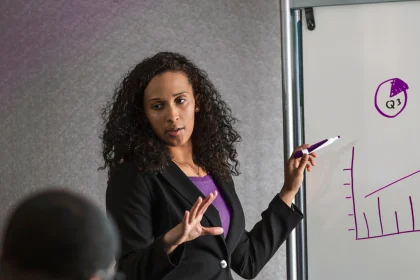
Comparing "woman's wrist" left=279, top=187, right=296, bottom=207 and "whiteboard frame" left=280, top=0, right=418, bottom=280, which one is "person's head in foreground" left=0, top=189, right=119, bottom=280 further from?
"whiteboard frame" left=280, top=0, right=418, bottom=280

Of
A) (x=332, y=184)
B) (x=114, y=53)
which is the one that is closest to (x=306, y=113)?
(x=332, y=184)

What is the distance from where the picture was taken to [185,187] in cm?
157

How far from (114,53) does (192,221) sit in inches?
55.0

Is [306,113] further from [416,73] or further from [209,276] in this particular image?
[209,276]

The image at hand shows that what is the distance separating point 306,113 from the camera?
225 centimetres

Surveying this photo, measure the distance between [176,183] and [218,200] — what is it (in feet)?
0.41

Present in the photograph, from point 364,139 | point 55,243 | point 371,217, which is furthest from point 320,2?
point 55,243

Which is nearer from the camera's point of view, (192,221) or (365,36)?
(192,221)

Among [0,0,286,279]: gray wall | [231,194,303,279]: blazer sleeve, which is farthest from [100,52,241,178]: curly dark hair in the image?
[0,0,286,279]: gray wall

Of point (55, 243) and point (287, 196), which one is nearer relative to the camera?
point (55, 243)

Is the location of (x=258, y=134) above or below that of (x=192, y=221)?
above

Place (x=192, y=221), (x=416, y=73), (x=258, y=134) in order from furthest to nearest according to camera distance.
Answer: (x=258, y=134) < (x=416, y=73) < (x=192, y=221)

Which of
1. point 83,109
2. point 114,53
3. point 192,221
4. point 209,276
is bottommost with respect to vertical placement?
point 209,276

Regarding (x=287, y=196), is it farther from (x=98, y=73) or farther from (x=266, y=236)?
(x=98, y=73)
